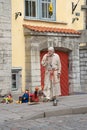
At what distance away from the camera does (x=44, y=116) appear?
39.7ft

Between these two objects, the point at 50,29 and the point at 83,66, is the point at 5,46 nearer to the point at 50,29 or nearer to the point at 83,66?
the point at 50,29

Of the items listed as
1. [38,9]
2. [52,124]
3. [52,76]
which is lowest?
[52,124]

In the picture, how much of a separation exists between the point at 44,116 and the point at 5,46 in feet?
14.4

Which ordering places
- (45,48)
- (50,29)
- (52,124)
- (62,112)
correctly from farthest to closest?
1. (50,29)
2. (45,48)
3. (62,112)
4. (52,124)

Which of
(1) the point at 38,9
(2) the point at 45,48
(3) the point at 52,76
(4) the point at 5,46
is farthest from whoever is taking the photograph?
(1) the point at 38,9

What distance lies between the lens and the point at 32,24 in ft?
56.3

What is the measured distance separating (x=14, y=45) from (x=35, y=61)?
41.5 inches

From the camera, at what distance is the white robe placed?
14.3 m

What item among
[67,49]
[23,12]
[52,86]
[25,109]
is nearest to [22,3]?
[23,12]

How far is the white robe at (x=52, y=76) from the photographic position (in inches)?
561

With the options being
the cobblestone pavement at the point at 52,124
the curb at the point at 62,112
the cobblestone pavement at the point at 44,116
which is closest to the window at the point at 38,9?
the cobblestone pavement at the point at 44,116

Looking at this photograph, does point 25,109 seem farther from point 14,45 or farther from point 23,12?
point 23,12

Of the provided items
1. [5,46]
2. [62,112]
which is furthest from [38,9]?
[62,112]

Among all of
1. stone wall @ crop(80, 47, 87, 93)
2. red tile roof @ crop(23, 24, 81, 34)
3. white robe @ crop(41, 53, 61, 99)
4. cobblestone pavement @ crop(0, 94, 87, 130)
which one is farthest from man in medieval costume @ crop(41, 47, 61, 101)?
stone wall @ crop(80, 47, 87, 93)
